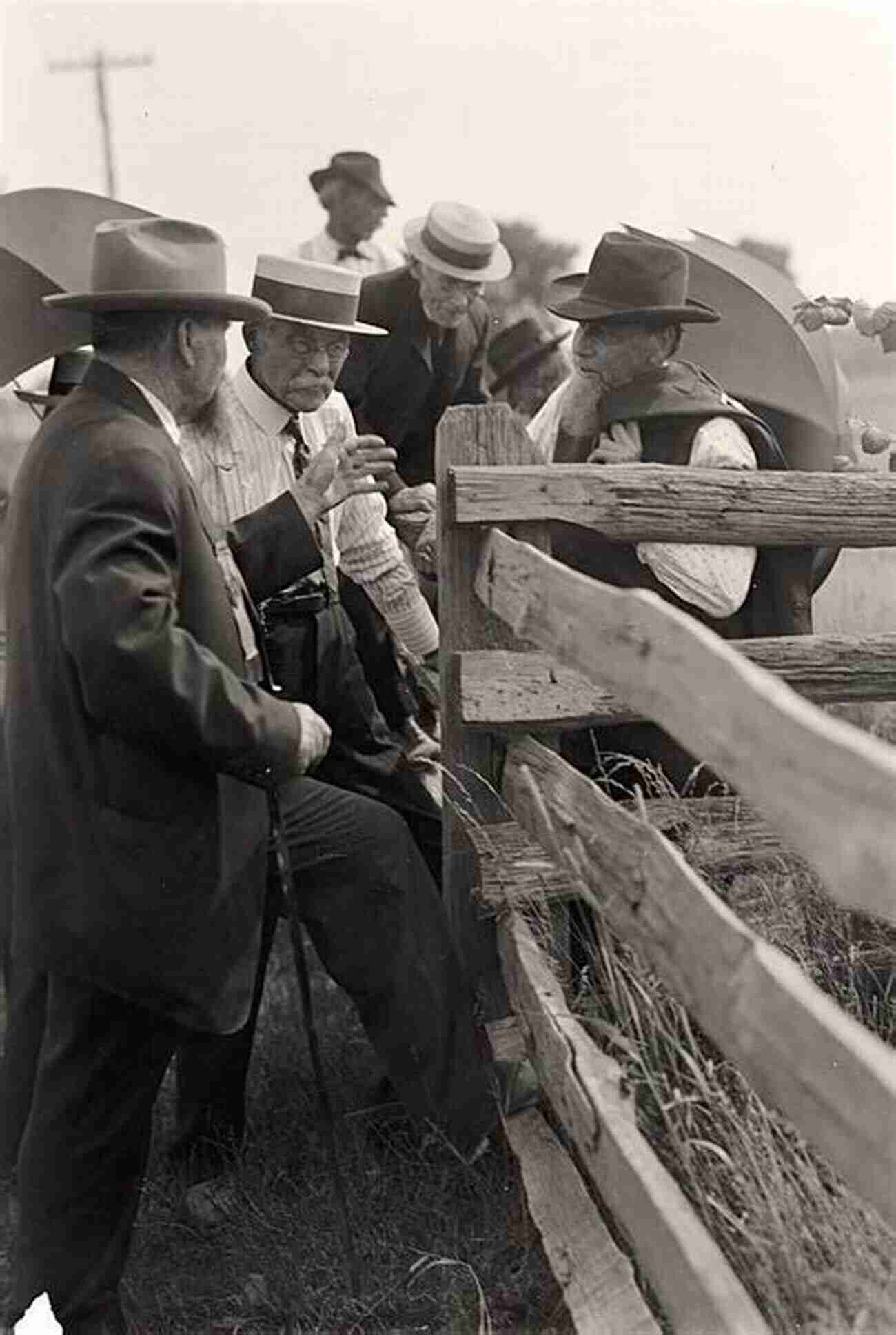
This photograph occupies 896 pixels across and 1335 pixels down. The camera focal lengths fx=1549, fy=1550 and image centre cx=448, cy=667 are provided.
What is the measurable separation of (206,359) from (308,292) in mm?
970

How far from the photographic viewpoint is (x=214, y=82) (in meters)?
4.11

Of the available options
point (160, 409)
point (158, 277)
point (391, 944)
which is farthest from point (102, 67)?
point (391, 944)

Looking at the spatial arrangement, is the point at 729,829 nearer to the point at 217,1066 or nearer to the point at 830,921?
the point at 830,921

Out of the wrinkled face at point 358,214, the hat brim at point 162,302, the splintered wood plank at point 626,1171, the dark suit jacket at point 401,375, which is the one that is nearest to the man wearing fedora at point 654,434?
the dark suit jacket at point 401,375

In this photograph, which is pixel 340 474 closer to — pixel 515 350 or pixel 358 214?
pixel 358 214

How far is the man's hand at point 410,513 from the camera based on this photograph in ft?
15.6

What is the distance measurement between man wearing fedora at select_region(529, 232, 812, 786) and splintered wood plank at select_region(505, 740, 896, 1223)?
1.27 metres

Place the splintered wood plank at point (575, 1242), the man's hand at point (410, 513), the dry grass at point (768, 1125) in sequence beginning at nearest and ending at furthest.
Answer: the dry grass at point (768, 1125) < the splintered wood plank at point (575, 1242) < the man's hand at point (410, 513)

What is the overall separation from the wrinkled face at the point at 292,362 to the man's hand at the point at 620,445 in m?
0.78

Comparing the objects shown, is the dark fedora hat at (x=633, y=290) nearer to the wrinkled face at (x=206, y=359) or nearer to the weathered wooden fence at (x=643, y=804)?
the weathered wooden fence at (x=643, y=804)

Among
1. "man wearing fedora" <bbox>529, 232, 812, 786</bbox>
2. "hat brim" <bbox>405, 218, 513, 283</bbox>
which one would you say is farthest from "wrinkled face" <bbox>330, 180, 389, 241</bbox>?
"man wearing fedora" <bbox>529, 232, 812, 786</bbox>

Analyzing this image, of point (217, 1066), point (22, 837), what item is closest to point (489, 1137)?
point (217, 1066)

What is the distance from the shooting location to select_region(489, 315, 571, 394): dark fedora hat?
21.9 feet

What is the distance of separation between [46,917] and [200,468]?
1.30 metres
